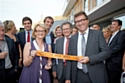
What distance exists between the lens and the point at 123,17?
8.56 meters

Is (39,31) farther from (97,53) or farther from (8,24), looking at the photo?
(8,24)

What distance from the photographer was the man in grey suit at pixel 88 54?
87.4 inches

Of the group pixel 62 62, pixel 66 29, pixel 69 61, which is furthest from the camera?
pixel 66 29

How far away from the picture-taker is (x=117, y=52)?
153 inches

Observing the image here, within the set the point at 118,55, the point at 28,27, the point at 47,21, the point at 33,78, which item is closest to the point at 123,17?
the point at 118,55

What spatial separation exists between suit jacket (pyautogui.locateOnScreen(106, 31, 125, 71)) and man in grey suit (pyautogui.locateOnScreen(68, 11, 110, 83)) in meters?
1.70

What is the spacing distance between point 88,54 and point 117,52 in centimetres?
200

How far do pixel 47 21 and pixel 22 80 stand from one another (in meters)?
2.43

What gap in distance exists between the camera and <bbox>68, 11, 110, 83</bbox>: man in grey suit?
2.22 meters

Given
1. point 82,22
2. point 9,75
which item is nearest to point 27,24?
point 9,75

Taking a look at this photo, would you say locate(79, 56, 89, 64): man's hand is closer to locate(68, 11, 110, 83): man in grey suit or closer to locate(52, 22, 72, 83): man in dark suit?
locate(68, 11, 110, 83): man in grey suit

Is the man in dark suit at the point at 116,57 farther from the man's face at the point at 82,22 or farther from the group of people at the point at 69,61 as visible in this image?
the man's face at the point at 82,22

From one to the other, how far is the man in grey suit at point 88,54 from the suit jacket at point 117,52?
5.57 ft

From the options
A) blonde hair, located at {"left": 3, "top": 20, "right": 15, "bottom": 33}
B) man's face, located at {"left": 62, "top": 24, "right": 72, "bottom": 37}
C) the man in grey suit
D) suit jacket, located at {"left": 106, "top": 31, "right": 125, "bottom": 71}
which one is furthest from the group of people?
suit jacket, located at {"left": 106, "top": 31, "right": 125, "bottom": 71}
